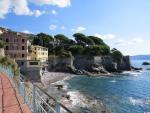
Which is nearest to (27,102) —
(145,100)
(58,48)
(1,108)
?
(1,108)

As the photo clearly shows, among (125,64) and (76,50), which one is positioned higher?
(76,50)

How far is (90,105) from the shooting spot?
37438 millimetres

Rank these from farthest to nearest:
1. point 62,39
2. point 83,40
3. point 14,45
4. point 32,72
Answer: point 62,39 → point 83,40 → point 14,45 → point 32,72

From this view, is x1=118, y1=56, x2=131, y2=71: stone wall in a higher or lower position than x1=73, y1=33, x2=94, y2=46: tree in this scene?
lower

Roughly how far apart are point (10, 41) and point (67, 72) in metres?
25.1

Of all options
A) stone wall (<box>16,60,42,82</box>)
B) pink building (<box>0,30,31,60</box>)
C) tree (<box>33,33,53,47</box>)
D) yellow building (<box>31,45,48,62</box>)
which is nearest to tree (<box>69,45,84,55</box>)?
tree (<box>33,33,53,47</box>)

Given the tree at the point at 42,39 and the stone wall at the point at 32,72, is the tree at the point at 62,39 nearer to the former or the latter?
the tree at the point at 42,39

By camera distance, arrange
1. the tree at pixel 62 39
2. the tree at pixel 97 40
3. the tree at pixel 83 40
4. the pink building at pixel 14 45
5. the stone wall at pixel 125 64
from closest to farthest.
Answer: the pink building at pixel 14 45
the stone wall at pixel 125 64
the tree at pixel 83 40
the tree at pixel 62 39
the tree at pixel 97 40

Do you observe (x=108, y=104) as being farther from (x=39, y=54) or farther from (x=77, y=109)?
(x=39, y=54)

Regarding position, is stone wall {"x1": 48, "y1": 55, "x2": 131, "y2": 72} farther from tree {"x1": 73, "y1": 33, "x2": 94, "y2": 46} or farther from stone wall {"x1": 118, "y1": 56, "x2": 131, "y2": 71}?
tree {"x1": 73, "y1": 33, "x2": 94, "y2": 46}

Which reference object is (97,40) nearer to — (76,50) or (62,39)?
(62,39)

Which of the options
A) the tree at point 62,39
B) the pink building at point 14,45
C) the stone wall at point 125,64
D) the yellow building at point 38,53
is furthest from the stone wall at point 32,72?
the tree at point 62,39

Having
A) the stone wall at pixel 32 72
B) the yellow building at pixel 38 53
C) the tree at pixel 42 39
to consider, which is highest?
the tree at pixel 42 39

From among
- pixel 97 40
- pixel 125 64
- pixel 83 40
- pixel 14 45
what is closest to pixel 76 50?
pixel 83 40
